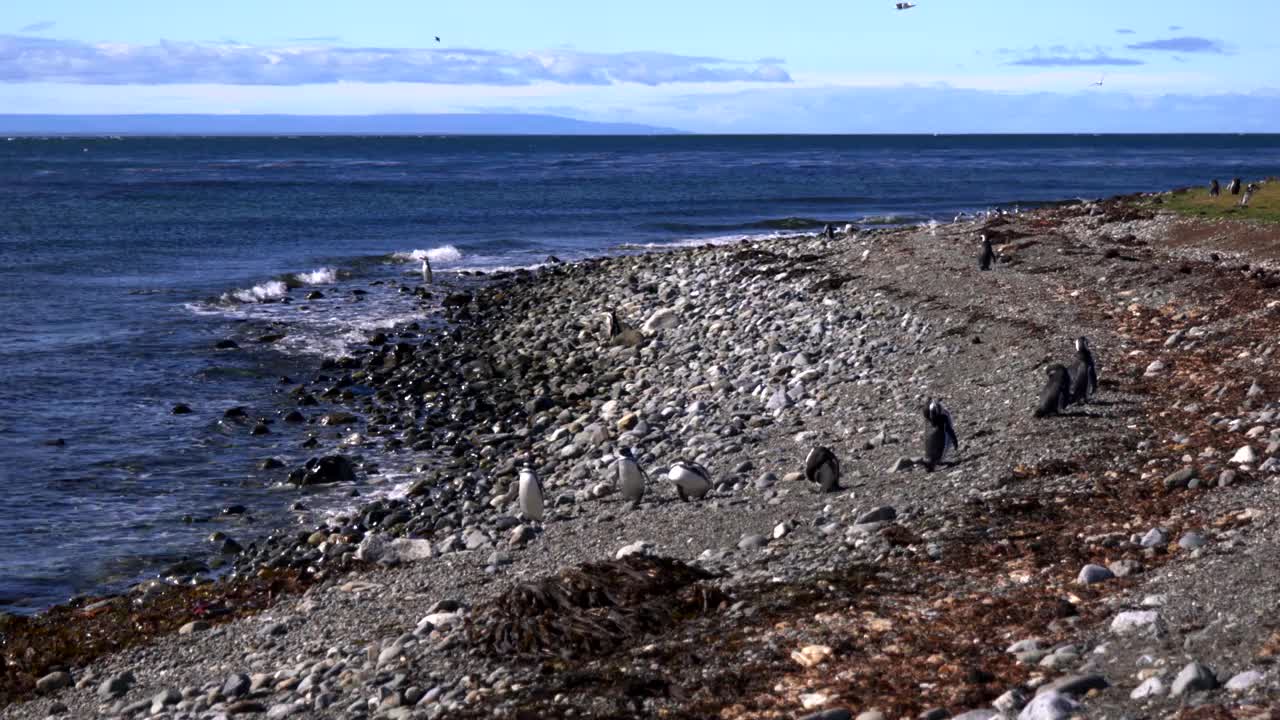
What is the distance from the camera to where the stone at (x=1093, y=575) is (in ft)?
22.7

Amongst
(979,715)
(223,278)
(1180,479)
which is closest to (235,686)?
(979,715)

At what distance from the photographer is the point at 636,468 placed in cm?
1116

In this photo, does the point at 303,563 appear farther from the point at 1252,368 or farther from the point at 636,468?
the point at 1252,368

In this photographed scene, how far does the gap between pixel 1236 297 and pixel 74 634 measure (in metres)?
12.5

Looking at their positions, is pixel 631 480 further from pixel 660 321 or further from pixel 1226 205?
pixel 1226 205

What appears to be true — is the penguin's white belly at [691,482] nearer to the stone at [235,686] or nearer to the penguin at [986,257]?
the stone at [235,686]

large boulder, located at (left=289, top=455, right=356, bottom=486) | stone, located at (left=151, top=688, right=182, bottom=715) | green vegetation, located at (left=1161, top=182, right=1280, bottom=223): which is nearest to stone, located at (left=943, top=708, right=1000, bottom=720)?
stone, located at (left=151, top=688, right=182, bottom=715)

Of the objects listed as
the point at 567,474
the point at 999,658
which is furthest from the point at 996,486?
the point at 567,474

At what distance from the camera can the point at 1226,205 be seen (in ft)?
86.6

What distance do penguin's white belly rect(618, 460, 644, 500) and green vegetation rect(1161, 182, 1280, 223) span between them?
15036 millimetres

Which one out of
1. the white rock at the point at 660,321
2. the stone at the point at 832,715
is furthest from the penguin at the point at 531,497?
the white rock at the point at 660,321

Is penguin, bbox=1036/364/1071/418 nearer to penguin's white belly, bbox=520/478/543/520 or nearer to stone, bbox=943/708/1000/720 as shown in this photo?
penguin's white belly, bbox=520/478/543/520

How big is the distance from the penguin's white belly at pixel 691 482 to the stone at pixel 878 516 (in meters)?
2.03

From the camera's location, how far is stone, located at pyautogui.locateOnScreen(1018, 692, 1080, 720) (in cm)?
524
